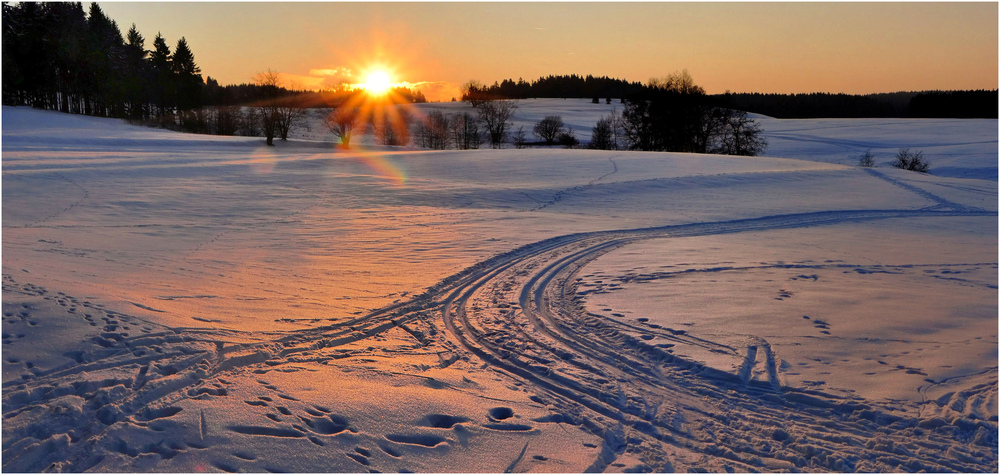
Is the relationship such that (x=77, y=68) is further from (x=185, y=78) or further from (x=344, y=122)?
(x=344, y=122)

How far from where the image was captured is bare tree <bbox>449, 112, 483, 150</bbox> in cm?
6293

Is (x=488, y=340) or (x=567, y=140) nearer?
(x=488, y=340)

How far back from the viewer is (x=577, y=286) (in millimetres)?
8812

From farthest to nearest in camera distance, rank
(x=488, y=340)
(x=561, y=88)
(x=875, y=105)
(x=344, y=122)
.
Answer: (x=561, y=88)
(x=875, y=105)
(x=344, y=122)
(x=488, y=340)

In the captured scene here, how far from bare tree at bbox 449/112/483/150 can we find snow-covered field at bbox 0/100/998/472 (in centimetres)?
4827

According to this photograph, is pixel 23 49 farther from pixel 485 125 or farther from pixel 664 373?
pixel 664 373

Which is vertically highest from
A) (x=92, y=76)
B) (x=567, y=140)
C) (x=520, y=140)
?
(x=92, y=76)

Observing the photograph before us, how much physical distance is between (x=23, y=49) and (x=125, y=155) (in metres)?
46.6

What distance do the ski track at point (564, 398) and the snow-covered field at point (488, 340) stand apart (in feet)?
0.08

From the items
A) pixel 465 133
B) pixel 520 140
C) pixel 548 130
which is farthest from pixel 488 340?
pixel 548 130

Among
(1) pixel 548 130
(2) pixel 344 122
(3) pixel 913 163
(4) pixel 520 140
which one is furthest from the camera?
(1) pixel 548 130

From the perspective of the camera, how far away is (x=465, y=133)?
207ft

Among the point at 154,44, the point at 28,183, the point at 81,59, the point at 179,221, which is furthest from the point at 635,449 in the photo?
the point at 154,44

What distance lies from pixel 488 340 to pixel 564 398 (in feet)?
5.43
